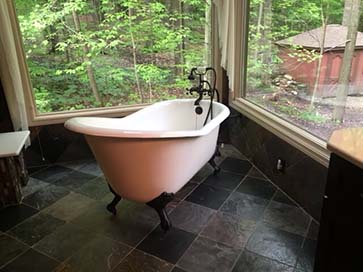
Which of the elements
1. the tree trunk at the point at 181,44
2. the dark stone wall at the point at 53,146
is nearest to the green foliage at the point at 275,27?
the tree trunk at the point at 181,44

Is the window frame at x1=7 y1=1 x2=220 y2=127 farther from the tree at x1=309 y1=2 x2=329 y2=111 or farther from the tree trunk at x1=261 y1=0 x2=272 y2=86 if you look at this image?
the tree at x1=309 y1=2 x2=329 y2=111

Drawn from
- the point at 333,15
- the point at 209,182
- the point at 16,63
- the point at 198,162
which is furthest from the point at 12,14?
the point at 333,15

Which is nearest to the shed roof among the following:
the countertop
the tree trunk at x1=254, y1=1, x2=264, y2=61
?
the tree trunk at x1=254, y1=1, x2=264, y2=61

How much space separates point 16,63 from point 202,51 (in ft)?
6.02

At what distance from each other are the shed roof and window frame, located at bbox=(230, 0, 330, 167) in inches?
24.3

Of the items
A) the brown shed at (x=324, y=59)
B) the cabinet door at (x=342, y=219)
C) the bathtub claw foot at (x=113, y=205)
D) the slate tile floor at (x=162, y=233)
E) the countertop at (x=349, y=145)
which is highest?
the brown shed at (x=324, y=59)

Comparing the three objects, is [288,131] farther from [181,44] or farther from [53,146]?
[53,146]

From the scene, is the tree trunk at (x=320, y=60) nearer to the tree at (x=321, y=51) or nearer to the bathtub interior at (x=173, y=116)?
the tree at (x=321, y=51)

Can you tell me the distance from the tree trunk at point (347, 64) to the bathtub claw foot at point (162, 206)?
1.27 m

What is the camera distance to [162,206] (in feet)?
6.77

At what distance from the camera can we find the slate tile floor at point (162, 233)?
1.80 meters

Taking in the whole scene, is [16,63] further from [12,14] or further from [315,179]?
[315,179]

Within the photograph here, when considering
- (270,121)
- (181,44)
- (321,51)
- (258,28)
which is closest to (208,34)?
(181,44)

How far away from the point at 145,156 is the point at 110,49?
1.62m
